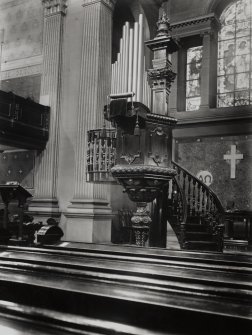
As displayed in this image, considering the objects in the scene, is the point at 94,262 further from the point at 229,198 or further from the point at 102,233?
the point at 229,198

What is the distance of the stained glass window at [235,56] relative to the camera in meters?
10.2

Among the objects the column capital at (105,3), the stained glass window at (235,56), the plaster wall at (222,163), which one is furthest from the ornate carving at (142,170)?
the stained glass window at (235,56)

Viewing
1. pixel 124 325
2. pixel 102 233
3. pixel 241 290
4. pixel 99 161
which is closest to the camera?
pixel 124 325

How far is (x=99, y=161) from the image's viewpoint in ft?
21.6

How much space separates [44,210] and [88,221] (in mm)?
1120

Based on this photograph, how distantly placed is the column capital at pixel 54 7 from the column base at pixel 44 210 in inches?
163

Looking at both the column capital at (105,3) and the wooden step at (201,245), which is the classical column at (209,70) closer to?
the column capital at (105,3)

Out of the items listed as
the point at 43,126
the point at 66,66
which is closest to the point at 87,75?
the point at 66,66

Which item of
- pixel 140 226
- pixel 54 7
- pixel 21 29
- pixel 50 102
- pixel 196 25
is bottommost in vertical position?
pixel 140 226

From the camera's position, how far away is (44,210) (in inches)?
316

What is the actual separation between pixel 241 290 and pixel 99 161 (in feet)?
17.4

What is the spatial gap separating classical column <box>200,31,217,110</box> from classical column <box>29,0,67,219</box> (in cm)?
388

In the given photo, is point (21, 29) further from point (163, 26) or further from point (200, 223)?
point (200, 223)

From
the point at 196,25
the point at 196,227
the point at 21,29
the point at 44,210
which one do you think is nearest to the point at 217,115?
the point at 196,25
